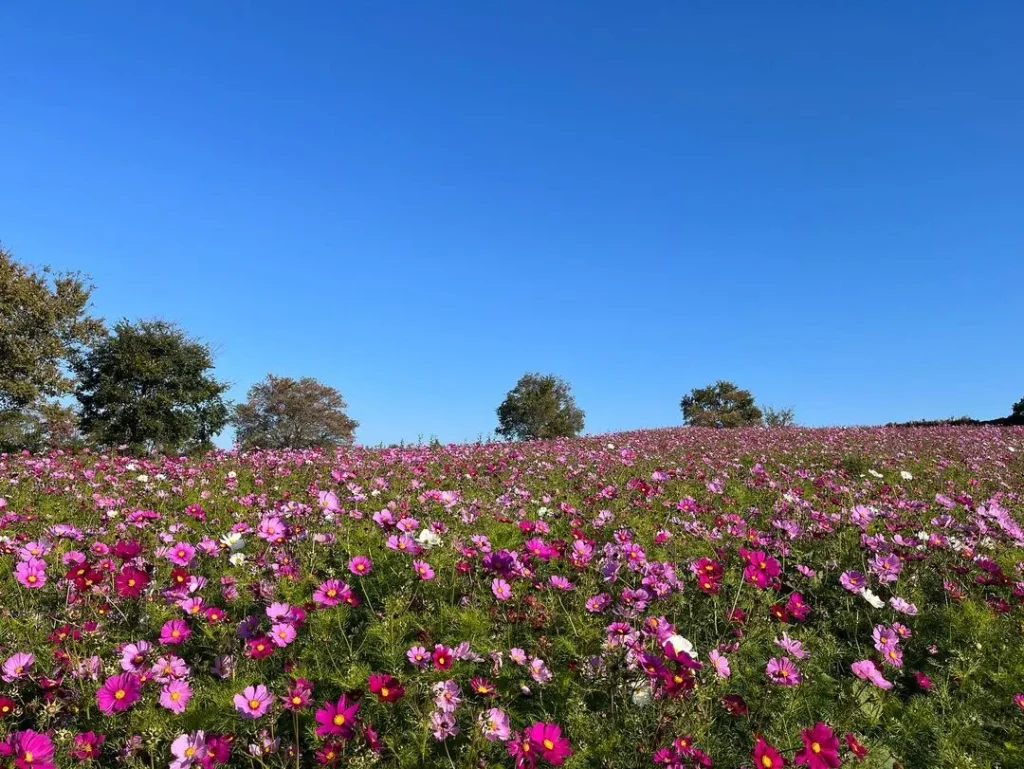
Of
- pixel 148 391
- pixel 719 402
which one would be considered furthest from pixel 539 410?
pixel 148 391

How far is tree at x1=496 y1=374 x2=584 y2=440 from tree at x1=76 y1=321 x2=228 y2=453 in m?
25.7

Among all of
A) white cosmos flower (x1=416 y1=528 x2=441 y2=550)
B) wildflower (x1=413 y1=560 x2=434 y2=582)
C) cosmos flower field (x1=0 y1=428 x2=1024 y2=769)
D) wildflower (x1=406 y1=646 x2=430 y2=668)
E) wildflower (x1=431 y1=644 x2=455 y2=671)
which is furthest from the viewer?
white cosmos flower (x1=416 y1=528 x2=441 y2=550)

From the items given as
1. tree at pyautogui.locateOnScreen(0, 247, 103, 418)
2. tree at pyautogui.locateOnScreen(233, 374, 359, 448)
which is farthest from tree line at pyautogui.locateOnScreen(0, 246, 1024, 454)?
tree at pyautogui.locateOnScreen(233, 374, 359, 448)

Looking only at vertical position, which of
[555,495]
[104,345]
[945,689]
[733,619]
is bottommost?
[945,689]

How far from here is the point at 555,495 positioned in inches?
284

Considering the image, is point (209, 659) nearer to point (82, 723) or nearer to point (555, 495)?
point (82, 723)

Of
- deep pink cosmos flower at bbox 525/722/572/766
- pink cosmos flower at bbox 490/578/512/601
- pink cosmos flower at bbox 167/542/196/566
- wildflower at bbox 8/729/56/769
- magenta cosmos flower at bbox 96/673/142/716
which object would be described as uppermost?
pink cosmos flower at bbox 167/542/196/566

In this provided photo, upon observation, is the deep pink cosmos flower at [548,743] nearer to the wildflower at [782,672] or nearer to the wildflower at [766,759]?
the wildflower at [766,759]

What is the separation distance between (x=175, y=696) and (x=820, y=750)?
8.23 ft

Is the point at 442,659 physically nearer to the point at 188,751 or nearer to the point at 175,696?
Result: the point at 188,751

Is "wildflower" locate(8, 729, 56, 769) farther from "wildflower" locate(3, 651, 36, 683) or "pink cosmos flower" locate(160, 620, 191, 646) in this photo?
"wildflower" locate(3, 651, 36, 683)

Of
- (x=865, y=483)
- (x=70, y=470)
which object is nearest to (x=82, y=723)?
(x=70, y=470)

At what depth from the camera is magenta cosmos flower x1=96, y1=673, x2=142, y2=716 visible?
2439 mm

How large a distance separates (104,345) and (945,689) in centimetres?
3076
